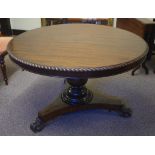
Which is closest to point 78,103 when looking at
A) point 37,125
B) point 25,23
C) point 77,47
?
point 37,125

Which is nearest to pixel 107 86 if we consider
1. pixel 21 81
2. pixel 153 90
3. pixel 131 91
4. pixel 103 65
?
pixel 131 91

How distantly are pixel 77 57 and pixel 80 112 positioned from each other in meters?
0.81

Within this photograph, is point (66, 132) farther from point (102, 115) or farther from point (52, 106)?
point (102, 115)

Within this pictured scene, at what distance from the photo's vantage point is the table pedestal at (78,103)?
193cm

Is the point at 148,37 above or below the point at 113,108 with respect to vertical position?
above

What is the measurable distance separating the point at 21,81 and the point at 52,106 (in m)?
0.91

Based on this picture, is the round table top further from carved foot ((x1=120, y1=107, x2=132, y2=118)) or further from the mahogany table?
carved foot ((x1=120, y1=107, x2=132, y2=118))

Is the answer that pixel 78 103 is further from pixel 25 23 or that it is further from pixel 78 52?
pixel 25 23

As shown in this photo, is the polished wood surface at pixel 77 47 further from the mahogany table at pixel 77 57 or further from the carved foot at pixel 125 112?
the carved foot at pixel 125 112

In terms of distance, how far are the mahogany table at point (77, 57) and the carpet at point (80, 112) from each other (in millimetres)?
101

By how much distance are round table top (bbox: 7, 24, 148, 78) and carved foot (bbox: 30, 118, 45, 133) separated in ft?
2.04

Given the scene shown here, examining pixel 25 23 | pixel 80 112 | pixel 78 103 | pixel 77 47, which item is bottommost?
pixel 80 112

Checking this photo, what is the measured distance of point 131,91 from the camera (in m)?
2.49

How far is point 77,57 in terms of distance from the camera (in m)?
1.47
